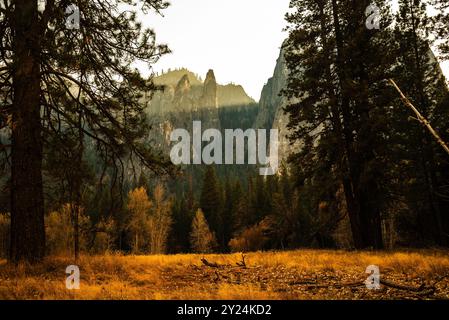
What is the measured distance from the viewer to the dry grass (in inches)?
205

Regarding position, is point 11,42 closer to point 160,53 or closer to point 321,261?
point 160,53

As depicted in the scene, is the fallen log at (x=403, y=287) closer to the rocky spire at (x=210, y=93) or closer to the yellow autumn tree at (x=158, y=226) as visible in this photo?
the yellow autumn tree at (x=158, y=226)

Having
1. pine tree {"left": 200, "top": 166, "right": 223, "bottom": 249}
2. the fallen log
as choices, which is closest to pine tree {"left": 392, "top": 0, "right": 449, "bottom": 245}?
the fallen log

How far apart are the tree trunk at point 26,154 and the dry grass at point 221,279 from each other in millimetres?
530

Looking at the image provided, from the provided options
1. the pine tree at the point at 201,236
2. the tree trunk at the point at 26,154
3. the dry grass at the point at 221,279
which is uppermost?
the tree trunk at the point at 26,154

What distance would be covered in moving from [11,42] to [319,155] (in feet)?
37.7

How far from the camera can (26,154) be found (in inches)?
300

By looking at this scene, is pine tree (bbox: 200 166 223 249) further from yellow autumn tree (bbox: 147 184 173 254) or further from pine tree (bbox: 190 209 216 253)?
yellow autumn tree (bbox: 147 184 173 254)

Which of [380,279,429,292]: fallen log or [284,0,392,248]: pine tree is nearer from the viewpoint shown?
[380,279,429,292]: fallen log

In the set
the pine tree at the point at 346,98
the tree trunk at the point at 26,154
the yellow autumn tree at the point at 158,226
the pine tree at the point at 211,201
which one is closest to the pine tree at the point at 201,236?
the yellow autumn tree at the point at 158,226

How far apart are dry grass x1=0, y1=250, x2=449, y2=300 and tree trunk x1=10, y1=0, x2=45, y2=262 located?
20.9 inches

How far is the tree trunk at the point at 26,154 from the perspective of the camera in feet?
23.8

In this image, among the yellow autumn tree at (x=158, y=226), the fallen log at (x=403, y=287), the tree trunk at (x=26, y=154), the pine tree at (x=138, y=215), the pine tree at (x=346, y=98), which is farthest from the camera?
the yellow autumn tree at (x=158, y=226)
